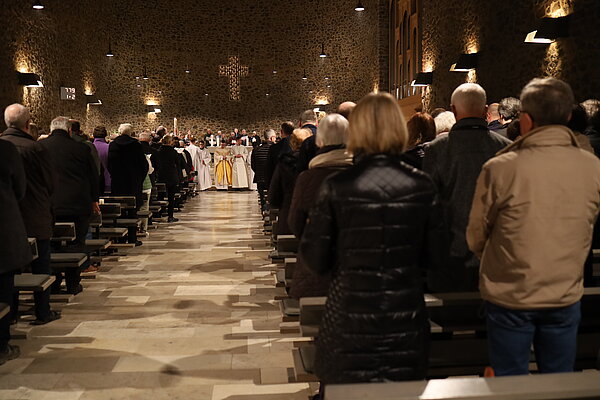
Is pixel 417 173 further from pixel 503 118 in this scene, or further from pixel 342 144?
pixel 503 118

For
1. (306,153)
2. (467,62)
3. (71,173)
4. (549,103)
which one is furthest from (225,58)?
(549,103)

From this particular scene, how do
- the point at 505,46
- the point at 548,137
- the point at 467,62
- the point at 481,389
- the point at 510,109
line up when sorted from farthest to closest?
the point at 467,62 < the point at 505,46 < the point at 510,109 < the point at 548,137 < the point at 481,389

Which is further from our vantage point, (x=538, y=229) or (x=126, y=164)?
(x=126, y=164)

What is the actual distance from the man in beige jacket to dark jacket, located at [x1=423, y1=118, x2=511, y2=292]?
86 cm

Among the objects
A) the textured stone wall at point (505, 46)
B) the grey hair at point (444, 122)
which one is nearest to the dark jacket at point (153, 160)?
the textured stone wall at point (505, 46)

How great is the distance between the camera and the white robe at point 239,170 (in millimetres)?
18734

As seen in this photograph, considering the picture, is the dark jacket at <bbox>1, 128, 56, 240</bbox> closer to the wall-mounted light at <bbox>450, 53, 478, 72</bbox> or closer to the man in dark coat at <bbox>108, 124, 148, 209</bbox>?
the man in dark coat at <bbox>108, 124, 148, 209</bbox>

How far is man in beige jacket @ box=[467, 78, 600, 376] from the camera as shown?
2.10 meters

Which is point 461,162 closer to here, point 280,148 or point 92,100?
point 280,148

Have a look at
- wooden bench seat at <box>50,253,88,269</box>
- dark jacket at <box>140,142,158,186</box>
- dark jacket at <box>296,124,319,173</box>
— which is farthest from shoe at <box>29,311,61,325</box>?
dark jacket at <box>140,142,158,186</box>

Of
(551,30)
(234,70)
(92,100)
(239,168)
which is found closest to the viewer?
(551,30)

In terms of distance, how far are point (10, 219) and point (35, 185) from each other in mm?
1038

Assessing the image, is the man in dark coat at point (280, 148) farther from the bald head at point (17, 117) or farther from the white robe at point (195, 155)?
the white robe at point (195, 155)

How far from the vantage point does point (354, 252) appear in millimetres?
2025
